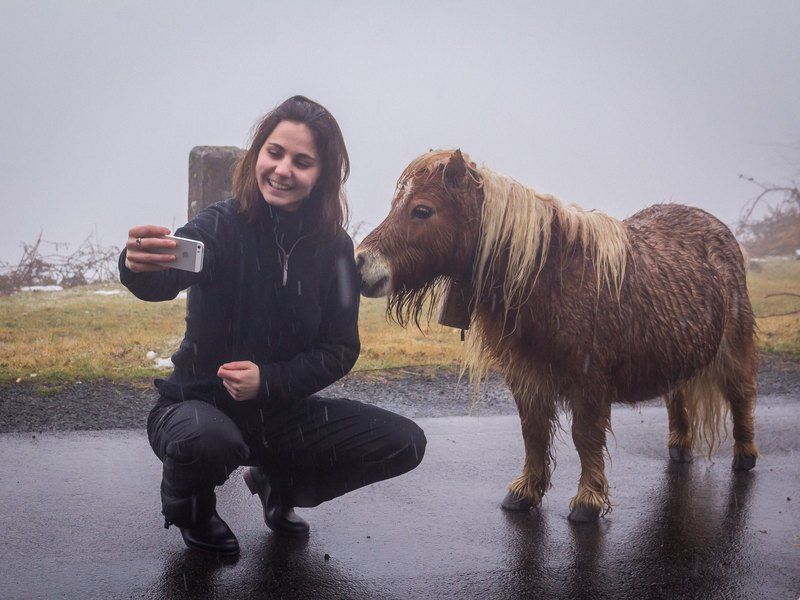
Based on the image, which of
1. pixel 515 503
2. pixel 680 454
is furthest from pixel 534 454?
pixel 680 454

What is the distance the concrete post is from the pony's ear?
406cm

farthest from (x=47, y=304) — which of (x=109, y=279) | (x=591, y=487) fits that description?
(x=591, y=487)

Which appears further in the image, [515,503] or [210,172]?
[210,172]

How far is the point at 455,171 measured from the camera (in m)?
3.05

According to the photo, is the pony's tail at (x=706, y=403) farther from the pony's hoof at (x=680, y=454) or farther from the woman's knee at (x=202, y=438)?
the woman's knee at (x=202, y=438)

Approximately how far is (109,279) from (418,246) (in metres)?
6.40

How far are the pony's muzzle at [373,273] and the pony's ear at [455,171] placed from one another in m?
0.44

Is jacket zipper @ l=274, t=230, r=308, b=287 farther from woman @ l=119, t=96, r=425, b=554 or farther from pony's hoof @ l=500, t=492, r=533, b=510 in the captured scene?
pony's hoof @ l=500, t=492, r=533, b=510

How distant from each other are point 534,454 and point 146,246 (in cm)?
208

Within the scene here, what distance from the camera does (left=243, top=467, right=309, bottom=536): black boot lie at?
3.03 meters

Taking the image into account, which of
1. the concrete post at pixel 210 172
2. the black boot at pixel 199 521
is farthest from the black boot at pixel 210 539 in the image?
the concrete post at pixel 210 172

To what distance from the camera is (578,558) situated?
2.95m

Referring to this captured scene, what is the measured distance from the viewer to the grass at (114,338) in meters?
5.46

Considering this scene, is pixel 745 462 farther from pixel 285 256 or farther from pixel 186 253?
pixel 186 253
